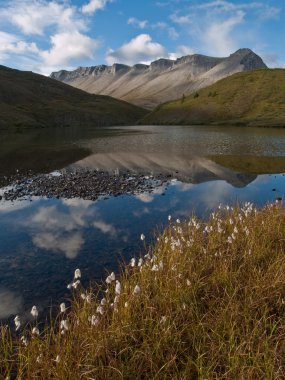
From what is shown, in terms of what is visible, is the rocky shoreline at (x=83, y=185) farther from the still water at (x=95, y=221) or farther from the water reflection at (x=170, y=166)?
the water reflection at (x=170, y=166)

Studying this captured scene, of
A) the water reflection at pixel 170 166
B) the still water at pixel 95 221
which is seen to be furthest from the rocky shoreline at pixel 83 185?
the water reflection at pixel 170 166

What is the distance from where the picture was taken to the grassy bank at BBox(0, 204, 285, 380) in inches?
256

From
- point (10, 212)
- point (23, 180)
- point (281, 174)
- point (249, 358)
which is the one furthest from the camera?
point (281, 174)

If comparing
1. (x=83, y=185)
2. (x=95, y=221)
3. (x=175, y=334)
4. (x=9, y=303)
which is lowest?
(x=83, y=185)

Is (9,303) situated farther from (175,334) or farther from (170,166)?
(170,166)

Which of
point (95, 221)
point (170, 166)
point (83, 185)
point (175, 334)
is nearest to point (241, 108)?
point (170, 166)

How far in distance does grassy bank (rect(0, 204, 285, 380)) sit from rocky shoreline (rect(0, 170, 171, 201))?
1785 cm

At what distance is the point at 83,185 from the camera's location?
30891 millimetres

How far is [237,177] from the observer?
35.1 meters

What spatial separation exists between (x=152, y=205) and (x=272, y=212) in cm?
1013

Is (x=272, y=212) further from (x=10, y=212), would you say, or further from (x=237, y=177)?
(x=237, y=177)

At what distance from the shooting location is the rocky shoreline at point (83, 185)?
2792 centimetres

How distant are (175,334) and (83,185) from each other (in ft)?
80.3

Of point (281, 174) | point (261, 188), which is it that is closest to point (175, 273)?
point (261, 188)
